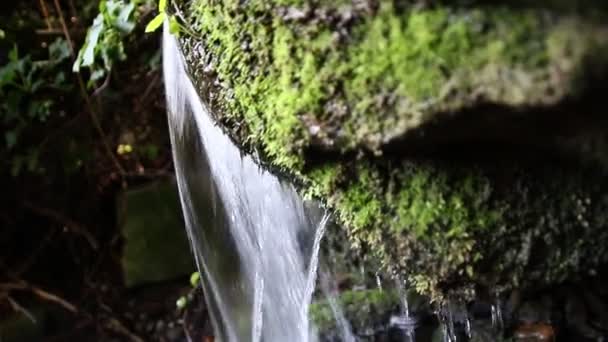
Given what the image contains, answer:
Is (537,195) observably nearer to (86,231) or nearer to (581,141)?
(581,141)

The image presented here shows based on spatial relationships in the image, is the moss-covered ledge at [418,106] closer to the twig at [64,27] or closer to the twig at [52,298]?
the twig at [64,27]

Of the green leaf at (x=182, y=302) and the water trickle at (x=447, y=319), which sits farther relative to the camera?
the green leaf at (x=182, y=302)

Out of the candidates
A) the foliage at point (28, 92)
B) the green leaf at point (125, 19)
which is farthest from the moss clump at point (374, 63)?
the foliage at point (28, 92)

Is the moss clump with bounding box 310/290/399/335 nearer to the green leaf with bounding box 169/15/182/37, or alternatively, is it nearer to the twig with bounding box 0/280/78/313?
the twig with bounding box 0/280/78/313

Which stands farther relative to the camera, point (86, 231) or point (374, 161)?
point (86, 231)

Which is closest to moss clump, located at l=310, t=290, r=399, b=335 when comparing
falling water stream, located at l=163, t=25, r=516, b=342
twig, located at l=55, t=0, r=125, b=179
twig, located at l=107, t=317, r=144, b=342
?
falling water stream, located at l=163, t=25, r=516, b=342

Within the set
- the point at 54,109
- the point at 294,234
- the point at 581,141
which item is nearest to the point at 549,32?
the point at 581,141
